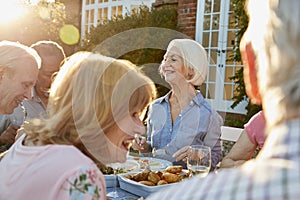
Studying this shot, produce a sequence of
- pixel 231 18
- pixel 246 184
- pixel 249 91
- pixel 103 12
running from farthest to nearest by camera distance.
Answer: pixel 103 12 < pixel 231 18 < pixel 249 91 < pixel 246 184

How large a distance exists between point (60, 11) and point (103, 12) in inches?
45.7

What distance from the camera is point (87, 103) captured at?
1.24 m

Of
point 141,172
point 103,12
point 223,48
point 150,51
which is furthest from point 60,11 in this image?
point 141,172

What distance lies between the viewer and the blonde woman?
1.11 m

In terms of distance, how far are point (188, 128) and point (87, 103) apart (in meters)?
1.70

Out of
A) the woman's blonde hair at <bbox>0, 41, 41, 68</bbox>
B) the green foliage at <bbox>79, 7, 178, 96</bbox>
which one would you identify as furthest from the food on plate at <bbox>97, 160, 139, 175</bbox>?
the green foliage at <bbox>79, 7, 178, 96</bbox>

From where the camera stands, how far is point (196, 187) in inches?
25.0

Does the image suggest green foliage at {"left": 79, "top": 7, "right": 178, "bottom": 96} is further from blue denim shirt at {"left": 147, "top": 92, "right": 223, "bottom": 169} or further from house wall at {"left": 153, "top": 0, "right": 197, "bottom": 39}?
blue denim shirt at {"left": 147, "top": 92, "right": 223, "bottom": 169}

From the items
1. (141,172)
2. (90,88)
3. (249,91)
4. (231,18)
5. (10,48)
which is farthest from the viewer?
(231,18)

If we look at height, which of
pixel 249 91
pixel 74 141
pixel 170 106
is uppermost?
pixel 249 91

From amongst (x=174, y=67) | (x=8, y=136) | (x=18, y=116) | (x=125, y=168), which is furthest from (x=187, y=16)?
(x=125, y=168)

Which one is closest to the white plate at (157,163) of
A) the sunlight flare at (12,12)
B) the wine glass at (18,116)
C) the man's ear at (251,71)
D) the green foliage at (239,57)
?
the wine glass at (18,116)

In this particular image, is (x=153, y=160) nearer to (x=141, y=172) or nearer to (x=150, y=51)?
(x=141, y=172)

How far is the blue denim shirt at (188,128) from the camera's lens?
2.80m
